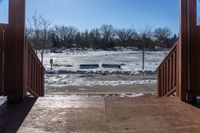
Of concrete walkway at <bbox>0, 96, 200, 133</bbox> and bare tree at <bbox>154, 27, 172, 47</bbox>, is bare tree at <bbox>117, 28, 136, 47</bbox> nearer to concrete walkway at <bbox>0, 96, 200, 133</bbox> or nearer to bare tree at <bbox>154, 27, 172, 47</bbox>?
bare tree at <bbox>154, 27, 172, 47</bbox>

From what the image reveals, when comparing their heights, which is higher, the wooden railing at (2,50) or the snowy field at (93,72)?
the wooden railing at (2,50)

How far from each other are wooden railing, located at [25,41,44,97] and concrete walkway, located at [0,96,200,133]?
119 centimetres

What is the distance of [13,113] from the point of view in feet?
21.7

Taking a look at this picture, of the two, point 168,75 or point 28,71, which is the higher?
point 28,71

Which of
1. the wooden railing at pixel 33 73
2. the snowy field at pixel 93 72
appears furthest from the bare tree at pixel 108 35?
the wooden railing at pixel 33 73

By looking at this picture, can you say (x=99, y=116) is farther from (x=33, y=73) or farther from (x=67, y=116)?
(x=33, y=73)

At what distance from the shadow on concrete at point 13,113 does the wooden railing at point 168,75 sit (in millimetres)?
3046

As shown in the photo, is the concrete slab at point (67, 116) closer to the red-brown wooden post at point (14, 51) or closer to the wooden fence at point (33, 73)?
the red-brown wooden post at point (14, 51)

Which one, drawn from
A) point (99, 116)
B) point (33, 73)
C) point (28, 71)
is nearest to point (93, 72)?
point (33, 73)

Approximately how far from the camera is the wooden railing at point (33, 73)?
8809mm

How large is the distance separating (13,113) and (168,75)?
168 inches

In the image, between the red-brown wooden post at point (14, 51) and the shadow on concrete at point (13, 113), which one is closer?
the shadow on concrete at point (13, 113)

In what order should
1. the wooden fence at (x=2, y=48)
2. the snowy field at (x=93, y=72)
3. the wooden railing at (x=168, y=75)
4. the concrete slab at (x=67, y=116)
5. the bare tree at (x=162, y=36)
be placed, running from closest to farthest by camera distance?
the concrete slab at (x=67, y=116) < the wooden fence at (x=2, y=48) < the wooden railing at (x=168, y=75) < the snowy field at (x=93, y=72) < the bare tree at (x=162, y=36)

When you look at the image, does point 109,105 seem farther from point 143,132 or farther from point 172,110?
point 143,132
